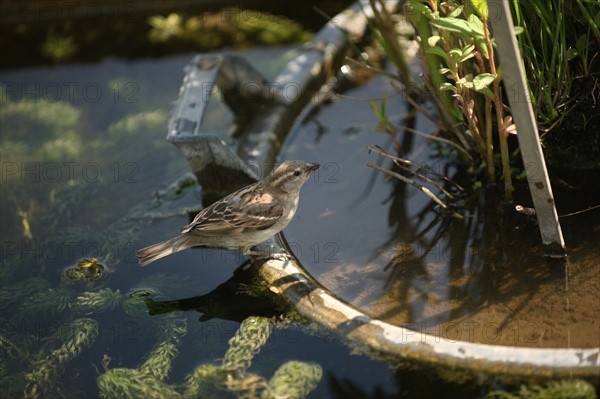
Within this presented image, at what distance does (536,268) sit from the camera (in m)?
4.02

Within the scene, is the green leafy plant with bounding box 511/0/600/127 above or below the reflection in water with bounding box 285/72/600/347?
above

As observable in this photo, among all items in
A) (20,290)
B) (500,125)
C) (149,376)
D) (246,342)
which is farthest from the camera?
(20,290)

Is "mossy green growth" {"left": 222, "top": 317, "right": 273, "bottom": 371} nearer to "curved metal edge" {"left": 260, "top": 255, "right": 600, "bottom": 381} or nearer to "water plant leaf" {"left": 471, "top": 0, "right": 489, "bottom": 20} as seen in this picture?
"curved metal edge" {"left": 260, "top": 255, "right": 600, "bottom": 381}

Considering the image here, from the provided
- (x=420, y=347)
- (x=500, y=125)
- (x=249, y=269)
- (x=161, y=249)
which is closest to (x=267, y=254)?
(x=249, y=269)

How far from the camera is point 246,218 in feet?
14.1

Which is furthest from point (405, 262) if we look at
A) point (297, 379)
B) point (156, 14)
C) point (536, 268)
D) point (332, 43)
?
point (156, 14)

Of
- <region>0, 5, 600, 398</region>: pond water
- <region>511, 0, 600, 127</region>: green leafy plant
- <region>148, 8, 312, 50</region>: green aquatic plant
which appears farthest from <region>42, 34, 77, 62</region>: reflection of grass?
<region>511, 0, 600, 127</region>: green leafy plant

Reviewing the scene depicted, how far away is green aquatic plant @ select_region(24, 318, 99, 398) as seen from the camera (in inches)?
149

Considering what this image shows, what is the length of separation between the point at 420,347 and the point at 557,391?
1.99ft

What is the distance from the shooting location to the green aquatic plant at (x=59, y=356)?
3.79 meters

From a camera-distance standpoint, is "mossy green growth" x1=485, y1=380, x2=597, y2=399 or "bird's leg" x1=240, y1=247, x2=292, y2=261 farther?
"bird's leg" x1=240, y1=247, x2=292, y2=261

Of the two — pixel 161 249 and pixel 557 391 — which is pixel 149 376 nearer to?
pixel 161 249

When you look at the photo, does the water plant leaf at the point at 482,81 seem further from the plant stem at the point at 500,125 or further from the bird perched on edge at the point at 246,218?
the bird perched on edge at the point at 246,218

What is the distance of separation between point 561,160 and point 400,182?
1.01 metres
